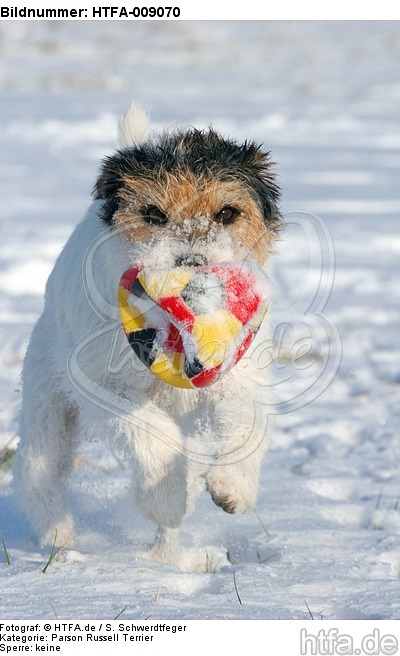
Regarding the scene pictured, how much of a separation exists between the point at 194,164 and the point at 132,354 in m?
0.68

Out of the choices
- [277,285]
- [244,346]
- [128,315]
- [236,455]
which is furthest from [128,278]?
[277,285]

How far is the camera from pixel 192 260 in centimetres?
267

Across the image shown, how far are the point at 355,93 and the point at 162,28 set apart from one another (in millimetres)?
3896

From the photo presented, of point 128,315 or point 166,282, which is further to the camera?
point 128,315

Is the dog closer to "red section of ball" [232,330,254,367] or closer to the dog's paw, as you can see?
the dog's paw

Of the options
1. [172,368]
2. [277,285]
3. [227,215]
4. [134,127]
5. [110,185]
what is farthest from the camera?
[277,285]

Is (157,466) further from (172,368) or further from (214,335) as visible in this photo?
(214,335)

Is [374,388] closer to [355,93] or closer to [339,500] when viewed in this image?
[339,500]

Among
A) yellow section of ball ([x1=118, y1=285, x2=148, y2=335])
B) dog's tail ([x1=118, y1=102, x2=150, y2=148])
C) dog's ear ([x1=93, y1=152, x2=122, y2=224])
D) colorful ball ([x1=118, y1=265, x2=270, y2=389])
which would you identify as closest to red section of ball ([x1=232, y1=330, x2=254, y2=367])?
colorful ball ([x1=118, y1=265, x2=270, y2=389])

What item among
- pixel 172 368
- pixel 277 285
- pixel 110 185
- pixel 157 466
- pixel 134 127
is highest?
pixel 134 127

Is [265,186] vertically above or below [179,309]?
above

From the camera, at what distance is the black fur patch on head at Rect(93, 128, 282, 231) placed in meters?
2.93

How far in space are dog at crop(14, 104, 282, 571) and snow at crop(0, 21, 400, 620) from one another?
0.88ft

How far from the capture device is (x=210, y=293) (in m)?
2.68
